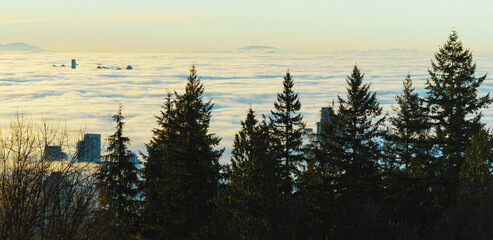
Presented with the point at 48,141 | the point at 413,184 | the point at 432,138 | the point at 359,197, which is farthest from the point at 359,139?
the point at 48,141

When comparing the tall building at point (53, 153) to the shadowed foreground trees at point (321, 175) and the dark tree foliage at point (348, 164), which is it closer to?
the shadowed foreground trees at point (321, 175)

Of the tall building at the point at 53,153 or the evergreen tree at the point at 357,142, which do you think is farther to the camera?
the evergreen tree at the point at 357,142

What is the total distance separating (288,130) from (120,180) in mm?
13707

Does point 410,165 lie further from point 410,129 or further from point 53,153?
point 53,153

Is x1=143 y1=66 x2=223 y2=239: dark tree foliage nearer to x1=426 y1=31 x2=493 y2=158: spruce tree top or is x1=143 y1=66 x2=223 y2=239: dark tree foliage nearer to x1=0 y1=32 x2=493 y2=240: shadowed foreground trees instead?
x1=0 y1=32 x2=493 y2=240: shadowed foreground trees

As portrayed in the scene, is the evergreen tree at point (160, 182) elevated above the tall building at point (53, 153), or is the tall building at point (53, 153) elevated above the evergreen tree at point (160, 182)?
the tall building at point (53, 153)

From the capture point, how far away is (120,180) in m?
39.0

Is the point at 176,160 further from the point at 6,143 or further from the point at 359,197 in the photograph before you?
the point at 6,143

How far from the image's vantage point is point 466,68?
1865 inches

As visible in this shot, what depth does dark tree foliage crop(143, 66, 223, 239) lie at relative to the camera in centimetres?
3891

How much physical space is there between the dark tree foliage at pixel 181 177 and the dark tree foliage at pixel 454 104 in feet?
63.8

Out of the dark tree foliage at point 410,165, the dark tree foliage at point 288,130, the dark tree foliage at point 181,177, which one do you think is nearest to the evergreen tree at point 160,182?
the dark tree foliage at point 181,177

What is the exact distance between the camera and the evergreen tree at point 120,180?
3853 cm

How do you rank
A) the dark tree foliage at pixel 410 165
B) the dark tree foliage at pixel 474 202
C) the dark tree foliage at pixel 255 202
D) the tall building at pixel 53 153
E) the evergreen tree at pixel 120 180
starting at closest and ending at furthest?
the tall building at pixel 53 153 → the dark tree foliage at pixel 255 202 → the dark tree foliage at pixel 474 202 → the evergreen tree at pixel 120 180 → the dark tree foliage at pixel 410 165
